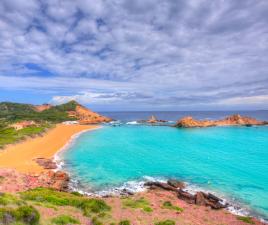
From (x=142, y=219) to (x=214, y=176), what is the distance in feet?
70.1

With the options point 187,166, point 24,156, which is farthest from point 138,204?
point 24,156

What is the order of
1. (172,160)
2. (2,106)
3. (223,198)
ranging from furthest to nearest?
(2,106) < (172,160) < (223,198)

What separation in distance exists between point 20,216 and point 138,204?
12.6m

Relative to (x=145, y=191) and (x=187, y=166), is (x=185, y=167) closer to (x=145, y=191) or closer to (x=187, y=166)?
(x=187, y=166)

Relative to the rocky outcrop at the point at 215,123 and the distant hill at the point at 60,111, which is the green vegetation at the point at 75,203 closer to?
the rocky outcrop at the point at 215,123

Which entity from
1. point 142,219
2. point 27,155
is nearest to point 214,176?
point 142,219

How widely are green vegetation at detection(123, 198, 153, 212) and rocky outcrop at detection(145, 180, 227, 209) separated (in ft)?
16.9

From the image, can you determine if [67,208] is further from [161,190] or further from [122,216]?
[161,190]

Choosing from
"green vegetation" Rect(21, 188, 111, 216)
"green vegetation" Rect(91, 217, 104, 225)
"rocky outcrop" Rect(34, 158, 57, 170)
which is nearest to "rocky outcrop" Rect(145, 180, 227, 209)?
"green vegetation" Rect(21, 188, 111, 216)

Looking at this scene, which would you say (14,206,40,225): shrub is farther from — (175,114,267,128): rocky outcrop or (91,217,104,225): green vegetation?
(175,114,267,128): rocky outcrop

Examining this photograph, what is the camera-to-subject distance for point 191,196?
2833cm

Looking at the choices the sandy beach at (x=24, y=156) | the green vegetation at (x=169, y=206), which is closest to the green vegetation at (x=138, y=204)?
the green vegetation at (x=169, y=206)

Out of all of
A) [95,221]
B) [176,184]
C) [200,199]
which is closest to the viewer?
[95,221]

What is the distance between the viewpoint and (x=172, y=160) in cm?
4919
